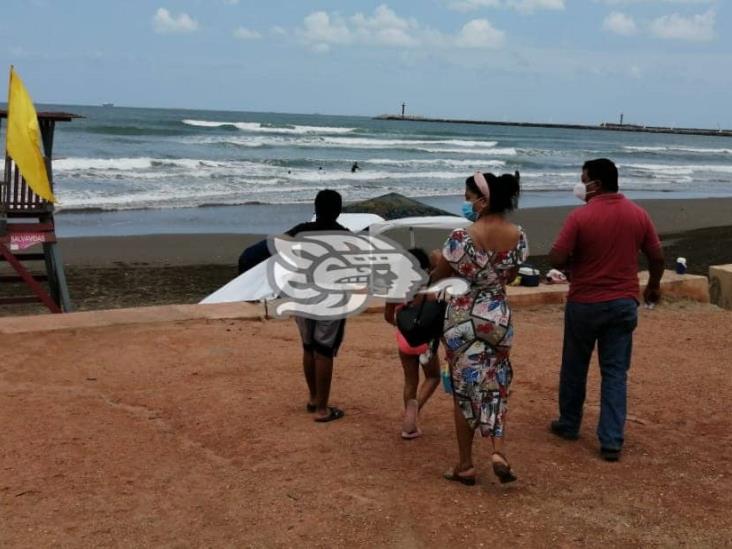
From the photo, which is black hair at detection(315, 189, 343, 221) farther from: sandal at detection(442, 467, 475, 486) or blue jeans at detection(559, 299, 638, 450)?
sandal at detection(442, 467, 475, 486)

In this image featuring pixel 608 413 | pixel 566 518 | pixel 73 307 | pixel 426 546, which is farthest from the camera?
pixel 73 307

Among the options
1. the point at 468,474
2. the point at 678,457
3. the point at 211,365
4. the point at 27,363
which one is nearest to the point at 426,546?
the point at 468,474

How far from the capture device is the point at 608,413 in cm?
429

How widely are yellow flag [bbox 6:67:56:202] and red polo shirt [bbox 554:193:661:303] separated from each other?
4.76 metres

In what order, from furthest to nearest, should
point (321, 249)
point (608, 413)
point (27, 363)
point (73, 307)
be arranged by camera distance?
point (73, 307)
point (27, 363)
point (321, 249)
point (608, 413)

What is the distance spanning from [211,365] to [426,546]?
2869mm

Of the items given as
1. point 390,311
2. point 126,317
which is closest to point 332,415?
point 390,311

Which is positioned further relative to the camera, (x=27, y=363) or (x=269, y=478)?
(x=27, y=363)

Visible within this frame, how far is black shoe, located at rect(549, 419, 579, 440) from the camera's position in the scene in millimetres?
4578

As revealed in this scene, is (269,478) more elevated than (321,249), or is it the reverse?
(321,249)

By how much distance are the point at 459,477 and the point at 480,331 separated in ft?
2.29

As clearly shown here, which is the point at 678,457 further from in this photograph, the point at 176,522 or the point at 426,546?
the point at 176,522

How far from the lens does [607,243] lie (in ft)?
13.7

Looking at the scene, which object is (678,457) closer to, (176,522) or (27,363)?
(176,522)
